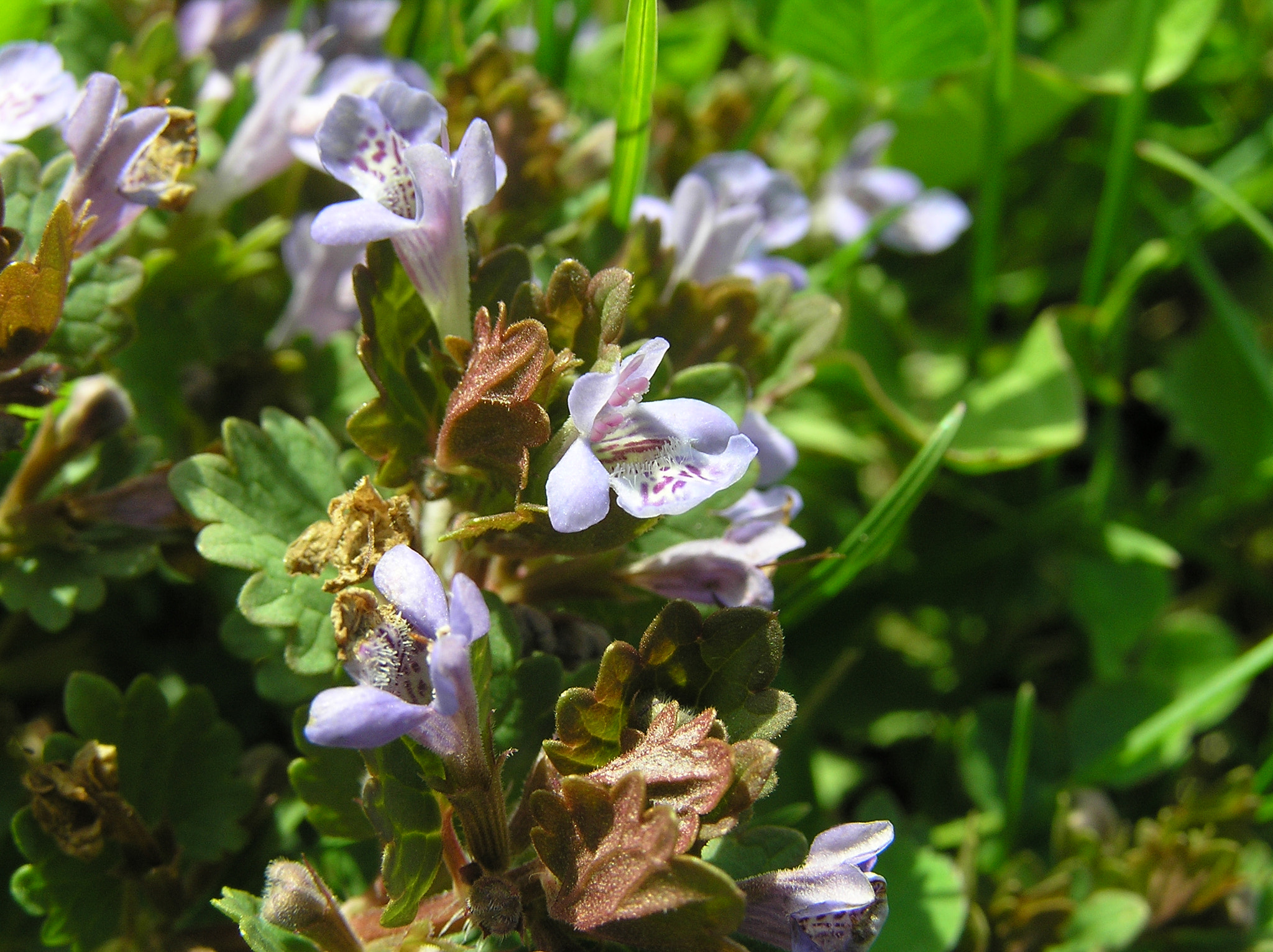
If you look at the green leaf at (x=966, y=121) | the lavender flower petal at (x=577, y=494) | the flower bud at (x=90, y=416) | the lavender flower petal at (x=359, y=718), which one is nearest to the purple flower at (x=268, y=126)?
the flower bud at (x=90, y=416)

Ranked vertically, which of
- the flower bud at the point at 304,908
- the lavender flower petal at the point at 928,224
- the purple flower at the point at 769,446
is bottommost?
the flower bud at the point at 304,908

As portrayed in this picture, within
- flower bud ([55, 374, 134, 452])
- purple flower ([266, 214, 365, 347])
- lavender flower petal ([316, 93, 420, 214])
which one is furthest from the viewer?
purple flower ([266, 214, 365, 347])

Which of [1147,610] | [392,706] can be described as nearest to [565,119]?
[392,706]

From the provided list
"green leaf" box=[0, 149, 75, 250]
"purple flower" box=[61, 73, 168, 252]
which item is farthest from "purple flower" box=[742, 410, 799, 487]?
"green leaf" box=[0, 149, 75, 250]

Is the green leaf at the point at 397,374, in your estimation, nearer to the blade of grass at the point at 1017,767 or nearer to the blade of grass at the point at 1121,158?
the blade of grass at the point at 1017,767

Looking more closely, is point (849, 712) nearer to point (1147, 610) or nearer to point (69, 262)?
point (1147, 610)

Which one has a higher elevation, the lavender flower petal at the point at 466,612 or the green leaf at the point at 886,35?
the green leaf at the point at 886,35

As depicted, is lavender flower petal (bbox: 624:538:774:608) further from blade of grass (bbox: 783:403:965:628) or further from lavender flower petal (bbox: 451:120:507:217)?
lavender flower petal (bbox: 451:120:507:217)
